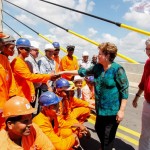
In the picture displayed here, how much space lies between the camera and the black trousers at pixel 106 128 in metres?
3.67

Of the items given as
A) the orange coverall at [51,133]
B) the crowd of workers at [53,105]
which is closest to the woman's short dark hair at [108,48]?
the crowd of workers at [53,105]

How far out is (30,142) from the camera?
8.09 ft

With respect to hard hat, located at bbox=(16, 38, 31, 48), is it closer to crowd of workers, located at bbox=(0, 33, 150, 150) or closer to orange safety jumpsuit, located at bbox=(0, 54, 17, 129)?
crowd of workers, located at bbox=(0, 33, 150, 150)

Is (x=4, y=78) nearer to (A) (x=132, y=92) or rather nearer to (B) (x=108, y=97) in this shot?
(B) (x=108, y=97)

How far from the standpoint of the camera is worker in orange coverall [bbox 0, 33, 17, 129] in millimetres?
3270

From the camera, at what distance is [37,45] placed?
5.42 metres

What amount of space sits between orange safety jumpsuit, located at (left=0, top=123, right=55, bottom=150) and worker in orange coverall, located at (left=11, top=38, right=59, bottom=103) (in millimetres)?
1660

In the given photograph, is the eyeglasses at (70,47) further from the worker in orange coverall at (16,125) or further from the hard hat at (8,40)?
the worker in orange coverall at (16,125)

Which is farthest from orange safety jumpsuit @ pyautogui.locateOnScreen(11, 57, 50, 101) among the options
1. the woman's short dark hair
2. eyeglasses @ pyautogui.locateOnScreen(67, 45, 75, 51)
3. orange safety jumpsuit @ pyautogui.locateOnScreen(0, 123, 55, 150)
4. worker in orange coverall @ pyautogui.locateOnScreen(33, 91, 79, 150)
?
eyeglasses @ pyautogui.locateOnScreen(67, 45, 75, 51)

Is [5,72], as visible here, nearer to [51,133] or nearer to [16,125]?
[51,133]

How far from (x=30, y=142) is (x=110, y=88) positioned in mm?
1401

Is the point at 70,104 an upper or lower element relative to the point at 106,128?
lower

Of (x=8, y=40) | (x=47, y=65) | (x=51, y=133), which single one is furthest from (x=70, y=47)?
(x=51, y=133)

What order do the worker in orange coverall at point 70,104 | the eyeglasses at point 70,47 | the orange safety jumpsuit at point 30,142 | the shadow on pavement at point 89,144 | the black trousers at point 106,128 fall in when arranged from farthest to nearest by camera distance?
the eyeglasses at point 70,47, the shadow on pavement at point 89,144, the worker in orange coverall at point 70,104, the black trousers at point 106,128, the orange safety jumpsuit at point 30,142
